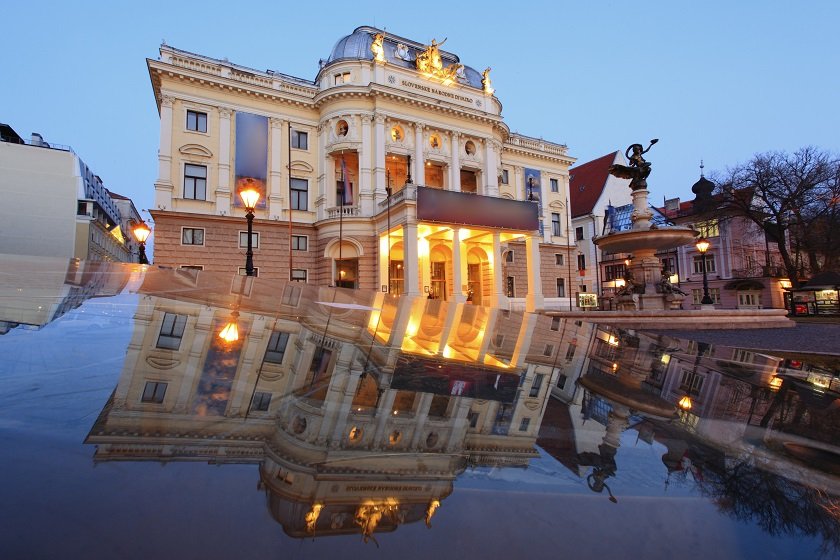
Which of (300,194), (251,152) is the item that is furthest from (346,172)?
(251,152)

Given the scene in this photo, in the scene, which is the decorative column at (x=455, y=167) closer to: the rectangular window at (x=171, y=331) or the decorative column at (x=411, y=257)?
the decorative column at (x=411, y=257)

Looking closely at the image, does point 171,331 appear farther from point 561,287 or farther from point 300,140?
point 561,287

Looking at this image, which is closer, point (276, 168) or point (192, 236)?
point (192, 236)

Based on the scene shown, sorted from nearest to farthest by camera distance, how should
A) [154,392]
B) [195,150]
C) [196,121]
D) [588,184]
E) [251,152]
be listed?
[154,392]
[195,150]
[196,121]
[251,152]
[588,184]

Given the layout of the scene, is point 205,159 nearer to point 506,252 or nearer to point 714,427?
point 506,252

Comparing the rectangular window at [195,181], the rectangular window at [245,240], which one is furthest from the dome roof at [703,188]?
the rectangular window at [195,181]

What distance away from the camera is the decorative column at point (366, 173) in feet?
80.1

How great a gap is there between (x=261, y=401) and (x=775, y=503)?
2017 mm

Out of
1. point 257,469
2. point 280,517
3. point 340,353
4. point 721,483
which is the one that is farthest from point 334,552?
point 340,353

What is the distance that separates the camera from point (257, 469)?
129 cm

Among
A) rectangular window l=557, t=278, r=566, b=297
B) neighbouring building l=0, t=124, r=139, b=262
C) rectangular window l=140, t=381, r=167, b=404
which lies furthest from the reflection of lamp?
neighbouring building l=0, t=124, r=139, b=262

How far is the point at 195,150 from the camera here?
22547mm

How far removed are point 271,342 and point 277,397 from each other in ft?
3.68

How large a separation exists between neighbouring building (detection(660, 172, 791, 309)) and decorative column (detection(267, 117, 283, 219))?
36.3 meters
